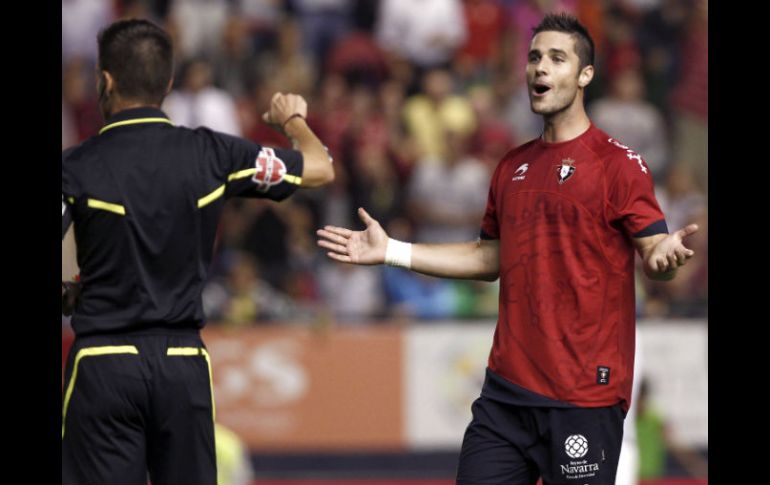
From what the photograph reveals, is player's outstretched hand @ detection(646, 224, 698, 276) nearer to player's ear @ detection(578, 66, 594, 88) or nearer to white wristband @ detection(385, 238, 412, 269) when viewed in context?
player's ear @ detection(578, 66, 594, 88)

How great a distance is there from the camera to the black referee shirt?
Result: 5.70 meters

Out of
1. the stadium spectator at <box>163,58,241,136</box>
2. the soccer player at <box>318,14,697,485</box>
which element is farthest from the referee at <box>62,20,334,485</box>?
the stadium spectator at <box>163,58,241,136</box>

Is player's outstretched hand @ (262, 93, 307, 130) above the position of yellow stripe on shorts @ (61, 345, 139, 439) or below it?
above

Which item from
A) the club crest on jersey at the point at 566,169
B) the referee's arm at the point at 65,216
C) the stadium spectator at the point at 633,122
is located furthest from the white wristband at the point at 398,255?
the stadium spectator at the point at 633,122

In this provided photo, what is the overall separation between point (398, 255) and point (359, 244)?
0.20 meters

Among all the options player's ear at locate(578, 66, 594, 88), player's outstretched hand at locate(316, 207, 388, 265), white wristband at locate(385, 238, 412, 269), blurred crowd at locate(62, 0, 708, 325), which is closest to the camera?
player's ear at locate(578, 66, 594, 88)

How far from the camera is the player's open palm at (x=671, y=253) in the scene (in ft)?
18.1

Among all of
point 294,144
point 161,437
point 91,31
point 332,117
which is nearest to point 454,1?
point 332,117

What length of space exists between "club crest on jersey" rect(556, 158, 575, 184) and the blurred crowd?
6977 millimetres

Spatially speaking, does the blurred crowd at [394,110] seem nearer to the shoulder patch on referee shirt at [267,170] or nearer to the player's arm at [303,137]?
the player's arm at [303,137]

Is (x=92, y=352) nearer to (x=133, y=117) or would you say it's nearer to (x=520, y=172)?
(x=133, y=117)

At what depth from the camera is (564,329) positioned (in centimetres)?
599

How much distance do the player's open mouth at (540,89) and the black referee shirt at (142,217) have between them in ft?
4.53

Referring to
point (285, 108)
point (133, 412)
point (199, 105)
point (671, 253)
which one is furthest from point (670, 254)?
point (199, 105)
